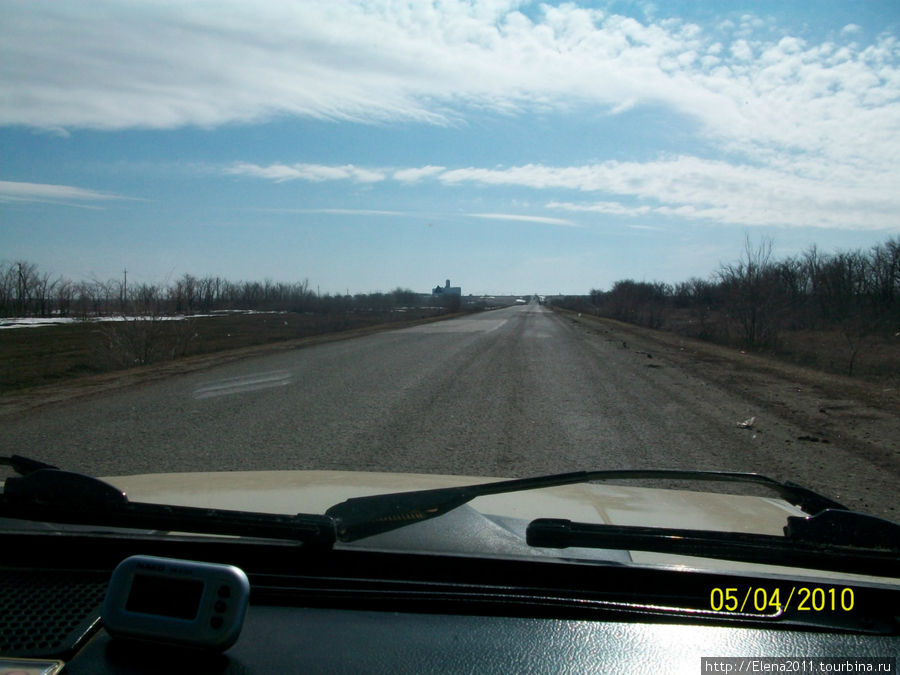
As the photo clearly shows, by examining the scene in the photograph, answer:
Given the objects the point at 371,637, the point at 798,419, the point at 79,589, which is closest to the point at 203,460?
the point at 79,589

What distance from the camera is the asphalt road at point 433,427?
748cm

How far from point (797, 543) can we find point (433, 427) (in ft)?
24.1

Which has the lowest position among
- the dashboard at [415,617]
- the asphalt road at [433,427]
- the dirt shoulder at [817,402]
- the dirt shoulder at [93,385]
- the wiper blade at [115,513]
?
the dirt shoulder at [93,385]

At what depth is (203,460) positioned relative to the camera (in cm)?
746

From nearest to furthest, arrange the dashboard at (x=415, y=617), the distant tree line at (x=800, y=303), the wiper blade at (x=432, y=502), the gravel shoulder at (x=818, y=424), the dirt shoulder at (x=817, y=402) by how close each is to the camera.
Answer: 1. the dashboard at (x=415, y=617)
2. the wiper blade at (x=432, y=502)
3. the gravel shoulder at (x=818, y=424)
4. the dirt shoulder at (x=817, y=402)
5. the distant tree line at (x=800, y=303)

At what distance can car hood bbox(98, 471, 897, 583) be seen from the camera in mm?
2488

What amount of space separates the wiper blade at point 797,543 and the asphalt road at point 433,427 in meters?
4.18

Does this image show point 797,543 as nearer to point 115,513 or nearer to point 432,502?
point 432,502

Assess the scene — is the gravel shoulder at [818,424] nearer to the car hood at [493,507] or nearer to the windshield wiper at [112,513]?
the car hood at [493,507]

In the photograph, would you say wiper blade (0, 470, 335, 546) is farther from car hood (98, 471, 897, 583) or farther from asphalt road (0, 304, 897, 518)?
asphalt road (0, 304, 897, 518)

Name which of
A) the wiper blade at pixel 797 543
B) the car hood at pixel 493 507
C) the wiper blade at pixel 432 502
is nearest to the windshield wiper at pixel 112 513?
the wiper blade at pixel 432 502

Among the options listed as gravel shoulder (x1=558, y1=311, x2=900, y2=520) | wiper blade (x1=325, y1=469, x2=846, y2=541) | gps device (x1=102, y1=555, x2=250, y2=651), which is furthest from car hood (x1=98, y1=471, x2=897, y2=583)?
gravel shoulder (x1=558, y1=311, x2=900, y2=520)

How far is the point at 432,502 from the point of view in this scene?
2.72m

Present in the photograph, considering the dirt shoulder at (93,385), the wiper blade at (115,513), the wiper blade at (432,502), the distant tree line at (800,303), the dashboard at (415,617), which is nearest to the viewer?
the dashboard at (415,617)
